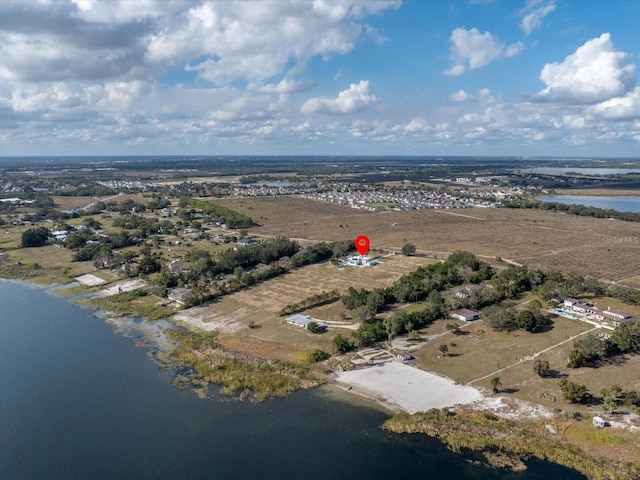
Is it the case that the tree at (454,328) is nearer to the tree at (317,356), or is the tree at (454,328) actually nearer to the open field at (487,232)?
the tree at (317,356)

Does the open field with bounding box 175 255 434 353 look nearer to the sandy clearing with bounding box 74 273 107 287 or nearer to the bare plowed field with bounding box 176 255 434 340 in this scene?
the bare plowed field with bounding box 176 255 434 340

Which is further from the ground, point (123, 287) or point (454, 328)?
point (454, 328)

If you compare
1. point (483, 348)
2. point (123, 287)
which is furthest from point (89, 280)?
point (483, 348)

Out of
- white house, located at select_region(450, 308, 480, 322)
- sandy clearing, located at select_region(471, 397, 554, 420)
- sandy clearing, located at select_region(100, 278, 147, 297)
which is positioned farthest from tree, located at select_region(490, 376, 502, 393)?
sandy clearing, located at select_region(100, 278, 147, 297)

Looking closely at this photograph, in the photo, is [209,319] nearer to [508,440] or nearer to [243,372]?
[243,372]

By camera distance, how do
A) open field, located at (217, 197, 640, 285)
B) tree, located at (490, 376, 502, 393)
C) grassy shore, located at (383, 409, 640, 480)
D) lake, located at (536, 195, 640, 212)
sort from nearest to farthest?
grassy shore, located at (383, 409, 640, 480) < tree, located at (490, 376, 502, 393) < open field, located at (217, 197, 640, 285) < lake, located at (536, 195, 640, 212)

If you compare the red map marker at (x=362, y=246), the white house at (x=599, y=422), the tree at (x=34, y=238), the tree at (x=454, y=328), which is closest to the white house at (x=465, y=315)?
the tree at (x=454, y=328)
